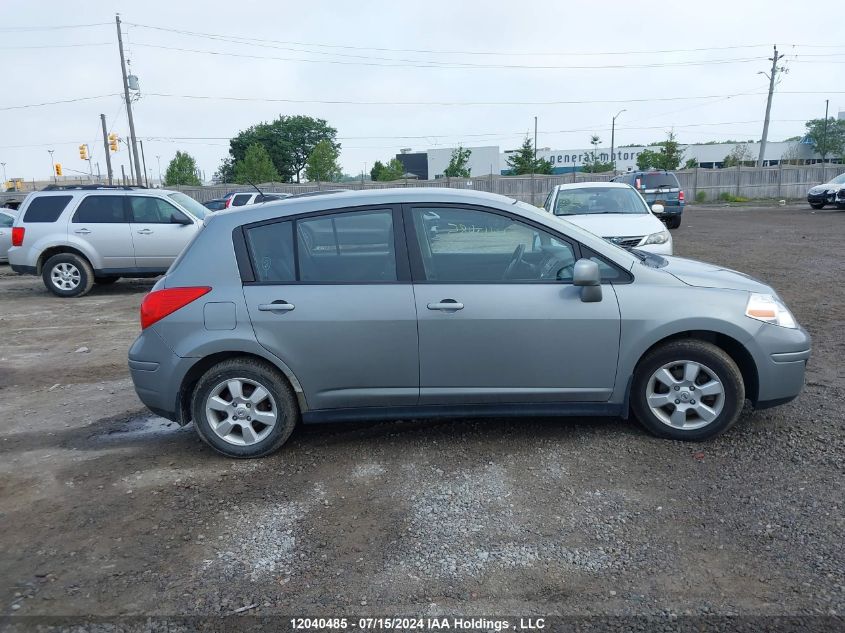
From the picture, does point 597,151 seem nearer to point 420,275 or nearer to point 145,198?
point 145,198

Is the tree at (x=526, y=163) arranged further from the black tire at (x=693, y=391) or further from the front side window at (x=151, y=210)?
the black tire at (x=693, y=391)

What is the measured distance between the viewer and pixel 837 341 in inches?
276

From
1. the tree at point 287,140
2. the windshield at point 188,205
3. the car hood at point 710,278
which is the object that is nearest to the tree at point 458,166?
the tree at point 287,140

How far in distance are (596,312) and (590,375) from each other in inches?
16.5

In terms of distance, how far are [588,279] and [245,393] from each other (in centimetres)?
235

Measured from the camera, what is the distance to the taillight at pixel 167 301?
4.56 m

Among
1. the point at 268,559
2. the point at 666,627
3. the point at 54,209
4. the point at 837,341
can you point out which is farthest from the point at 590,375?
the point at 54,209

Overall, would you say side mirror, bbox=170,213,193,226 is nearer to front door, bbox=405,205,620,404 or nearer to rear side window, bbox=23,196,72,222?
rear side window, bbox=23,196,72,222

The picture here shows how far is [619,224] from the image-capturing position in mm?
10211

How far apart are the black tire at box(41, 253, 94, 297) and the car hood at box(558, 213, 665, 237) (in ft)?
27.0

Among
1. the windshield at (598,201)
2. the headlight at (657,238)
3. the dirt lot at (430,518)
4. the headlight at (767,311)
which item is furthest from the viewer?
the windshield at (598,201)

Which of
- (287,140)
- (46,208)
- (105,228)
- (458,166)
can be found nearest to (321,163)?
(458,166)

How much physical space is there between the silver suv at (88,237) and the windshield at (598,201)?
6515 mm

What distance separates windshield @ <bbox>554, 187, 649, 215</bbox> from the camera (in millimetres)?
11234
